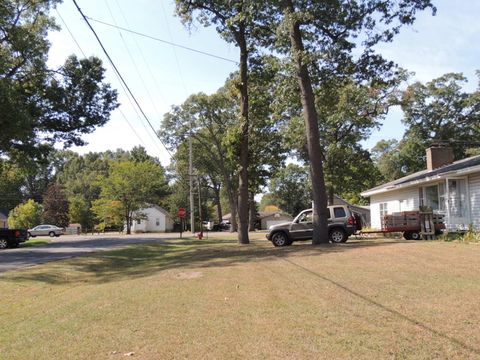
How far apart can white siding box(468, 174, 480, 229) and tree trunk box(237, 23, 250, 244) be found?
11754 mm

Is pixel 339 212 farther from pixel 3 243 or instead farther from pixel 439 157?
pixel 3 243

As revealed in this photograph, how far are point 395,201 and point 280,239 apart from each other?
13334mm

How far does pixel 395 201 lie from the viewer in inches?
1288

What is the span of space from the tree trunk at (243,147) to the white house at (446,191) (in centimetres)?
964

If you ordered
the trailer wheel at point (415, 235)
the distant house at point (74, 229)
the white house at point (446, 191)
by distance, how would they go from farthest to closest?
the distant house at point (74, 229), the trailer wheel at point (415, 235), the white house at point (446, 191)

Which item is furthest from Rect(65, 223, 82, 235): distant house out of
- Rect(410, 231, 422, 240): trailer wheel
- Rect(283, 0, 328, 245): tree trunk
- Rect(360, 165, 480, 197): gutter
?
Rect(410, 231, 422, 240): trailer wheel

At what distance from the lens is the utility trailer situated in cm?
2219

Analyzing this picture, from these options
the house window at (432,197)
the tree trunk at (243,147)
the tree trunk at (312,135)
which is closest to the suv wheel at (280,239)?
the tree trunk at (312,135)

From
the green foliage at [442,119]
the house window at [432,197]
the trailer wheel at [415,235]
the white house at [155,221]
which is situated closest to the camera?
the trailer wheel at [415,235]

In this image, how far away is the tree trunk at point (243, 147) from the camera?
27312 millimetres

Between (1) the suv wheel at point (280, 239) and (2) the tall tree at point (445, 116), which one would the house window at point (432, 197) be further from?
(2) the tall tree at point (445, 116)

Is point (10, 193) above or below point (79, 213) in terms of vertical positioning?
above

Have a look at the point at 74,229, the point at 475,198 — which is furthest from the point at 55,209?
the point at 475,198

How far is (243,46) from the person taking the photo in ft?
90.1
